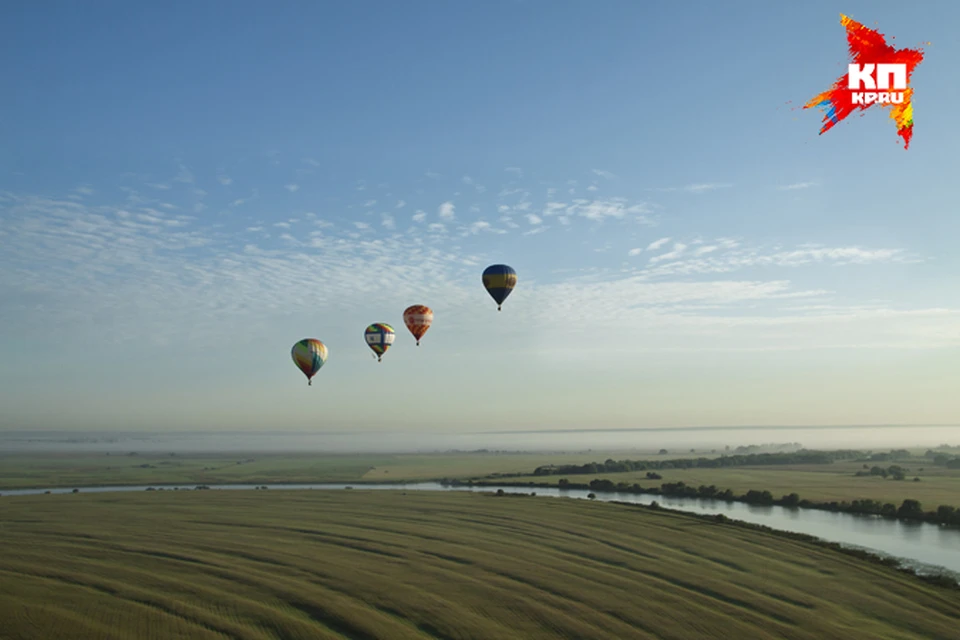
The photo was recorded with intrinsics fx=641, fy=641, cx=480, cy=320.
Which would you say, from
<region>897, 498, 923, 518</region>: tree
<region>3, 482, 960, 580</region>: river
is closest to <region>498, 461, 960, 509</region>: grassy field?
<region>897, 498, 923, 518</region>: tree

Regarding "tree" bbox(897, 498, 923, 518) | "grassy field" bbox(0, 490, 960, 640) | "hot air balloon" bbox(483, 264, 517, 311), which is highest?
"hot air balloon" bbox(483, 264, 517, 311)

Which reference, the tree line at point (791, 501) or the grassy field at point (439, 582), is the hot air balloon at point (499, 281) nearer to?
the grassy field at point (439, 582)

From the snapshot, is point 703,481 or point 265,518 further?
point 703,481

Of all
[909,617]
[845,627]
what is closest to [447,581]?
[845,627]

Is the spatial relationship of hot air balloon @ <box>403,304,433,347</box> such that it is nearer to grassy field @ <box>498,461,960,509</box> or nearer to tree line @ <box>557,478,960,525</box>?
tree line @ <box>557,478,960,525</box>

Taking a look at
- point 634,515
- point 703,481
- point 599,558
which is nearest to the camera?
point 599,558

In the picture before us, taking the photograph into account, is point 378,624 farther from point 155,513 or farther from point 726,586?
point 155,513

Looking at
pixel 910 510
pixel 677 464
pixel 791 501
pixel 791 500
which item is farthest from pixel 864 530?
pixel 677 464
